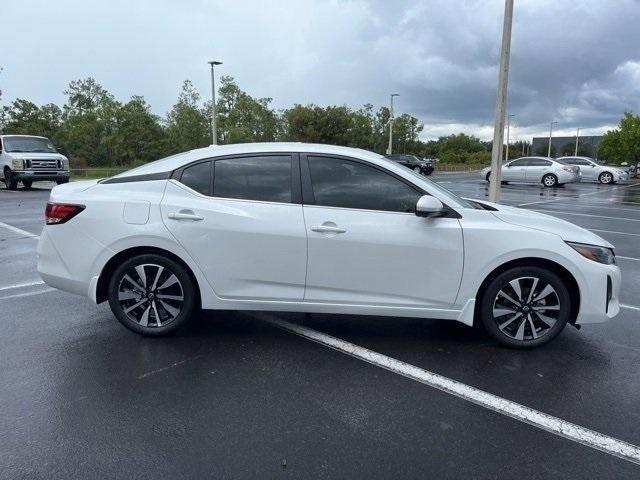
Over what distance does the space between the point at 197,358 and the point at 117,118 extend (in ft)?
147

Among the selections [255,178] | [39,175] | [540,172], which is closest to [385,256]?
[255,178]

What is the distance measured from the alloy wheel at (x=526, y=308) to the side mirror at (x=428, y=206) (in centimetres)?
83

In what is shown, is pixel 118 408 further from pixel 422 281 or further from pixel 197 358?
pixel 422 281

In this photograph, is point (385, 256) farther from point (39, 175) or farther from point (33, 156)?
point (33, 156)

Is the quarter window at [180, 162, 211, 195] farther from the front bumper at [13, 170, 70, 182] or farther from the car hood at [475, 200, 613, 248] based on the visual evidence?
the front bumper at [13, 170, 70, 182]

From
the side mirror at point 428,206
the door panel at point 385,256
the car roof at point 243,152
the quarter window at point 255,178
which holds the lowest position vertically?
the door panel at point 385,256

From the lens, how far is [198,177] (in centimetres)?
421

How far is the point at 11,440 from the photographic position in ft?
9.18

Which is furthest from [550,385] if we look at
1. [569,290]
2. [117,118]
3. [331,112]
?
[331,112]

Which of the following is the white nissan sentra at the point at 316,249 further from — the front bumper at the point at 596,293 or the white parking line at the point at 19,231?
the white parking line at the point at 19,231

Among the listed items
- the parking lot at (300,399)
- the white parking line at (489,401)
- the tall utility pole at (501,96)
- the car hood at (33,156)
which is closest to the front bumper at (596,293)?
the parking lot at (300,399)

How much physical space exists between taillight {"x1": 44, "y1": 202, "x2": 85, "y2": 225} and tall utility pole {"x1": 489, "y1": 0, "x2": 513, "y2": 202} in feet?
31.9

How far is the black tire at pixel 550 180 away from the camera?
25.7m

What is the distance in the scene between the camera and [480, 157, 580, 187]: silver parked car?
2573cm
